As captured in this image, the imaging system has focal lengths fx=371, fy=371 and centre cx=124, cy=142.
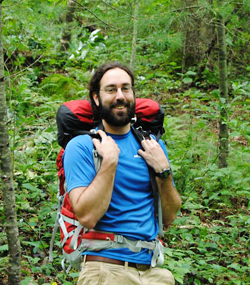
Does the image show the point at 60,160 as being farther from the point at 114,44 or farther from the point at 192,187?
the point at 114,44

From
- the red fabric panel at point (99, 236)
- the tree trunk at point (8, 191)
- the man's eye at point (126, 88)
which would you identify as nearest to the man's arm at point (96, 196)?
the red fabric panel at point (99, 236)

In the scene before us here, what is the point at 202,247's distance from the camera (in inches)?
181

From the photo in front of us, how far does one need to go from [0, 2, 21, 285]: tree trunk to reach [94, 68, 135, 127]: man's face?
0.81 m

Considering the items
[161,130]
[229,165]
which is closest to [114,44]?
[229,165]

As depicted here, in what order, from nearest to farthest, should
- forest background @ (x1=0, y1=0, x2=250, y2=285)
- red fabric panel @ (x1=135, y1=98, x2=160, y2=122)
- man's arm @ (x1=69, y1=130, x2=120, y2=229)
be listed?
man's arm @ (x1=69, y1=130, x2=120, y2=229), red fabric panel @ (x1=135, y1=98, x2=160, y2=122), forest background @ (x1=0, y1=0, x2=250, y2=285)

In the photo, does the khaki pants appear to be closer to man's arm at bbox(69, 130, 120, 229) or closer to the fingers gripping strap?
the fingers gripping strap

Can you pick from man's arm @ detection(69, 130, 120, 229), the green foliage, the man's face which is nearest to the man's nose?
Result: the man's face

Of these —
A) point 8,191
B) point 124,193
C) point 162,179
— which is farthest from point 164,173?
point 8,191

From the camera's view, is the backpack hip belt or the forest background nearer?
the backpack hip belt

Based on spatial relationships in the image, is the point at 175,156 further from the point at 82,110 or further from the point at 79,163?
the point at 79,163

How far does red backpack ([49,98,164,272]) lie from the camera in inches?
106

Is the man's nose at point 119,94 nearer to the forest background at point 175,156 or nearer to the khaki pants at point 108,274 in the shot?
the forest background at point 175,156

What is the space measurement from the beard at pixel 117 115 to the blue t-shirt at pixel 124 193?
192 millimetres

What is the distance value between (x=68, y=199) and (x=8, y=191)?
24.6 inches
